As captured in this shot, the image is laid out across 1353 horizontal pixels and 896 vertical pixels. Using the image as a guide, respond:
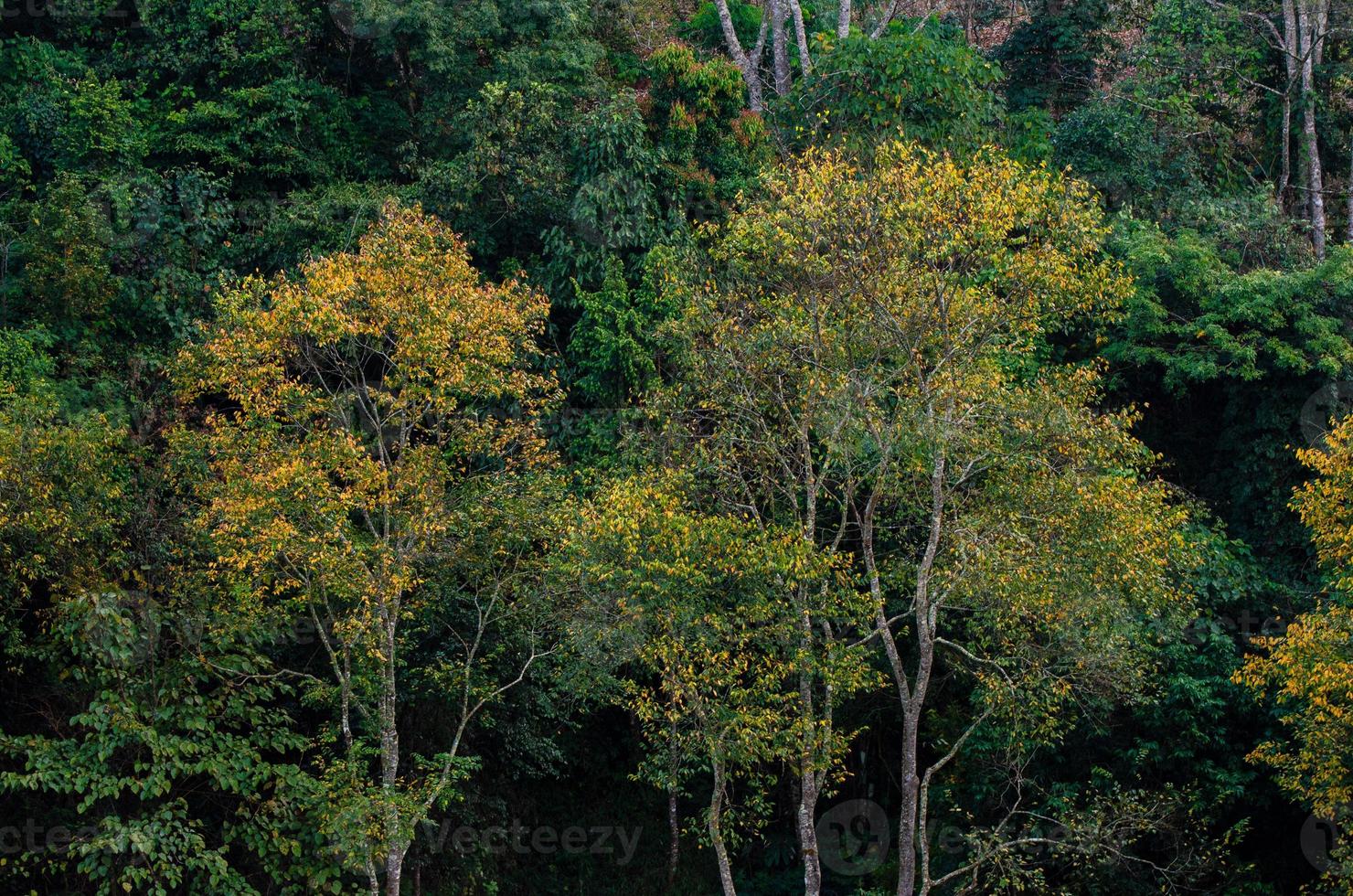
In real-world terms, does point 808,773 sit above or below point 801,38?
below

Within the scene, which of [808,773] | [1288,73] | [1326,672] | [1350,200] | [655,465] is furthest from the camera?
[1288,73]

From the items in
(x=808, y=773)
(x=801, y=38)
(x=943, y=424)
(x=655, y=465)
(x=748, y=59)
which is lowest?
Result: (x=808, y=773)

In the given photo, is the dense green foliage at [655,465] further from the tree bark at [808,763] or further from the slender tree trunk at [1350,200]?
the slender tree trunk at [1350,200]

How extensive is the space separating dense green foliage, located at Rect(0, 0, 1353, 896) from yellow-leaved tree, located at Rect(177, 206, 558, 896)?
8cm

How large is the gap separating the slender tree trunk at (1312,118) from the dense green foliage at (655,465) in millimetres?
176

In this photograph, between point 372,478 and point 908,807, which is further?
point 908,807

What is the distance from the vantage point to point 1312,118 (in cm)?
2469

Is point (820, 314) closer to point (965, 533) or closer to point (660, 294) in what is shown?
point (965, 533)

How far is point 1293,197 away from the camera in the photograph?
85.8 feet

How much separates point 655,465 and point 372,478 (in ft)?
13.3

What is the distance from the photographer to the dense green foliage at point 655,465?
15.0 metres

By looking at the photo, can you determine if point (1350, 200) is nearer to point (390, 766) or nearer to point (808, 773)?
point (808, 773)

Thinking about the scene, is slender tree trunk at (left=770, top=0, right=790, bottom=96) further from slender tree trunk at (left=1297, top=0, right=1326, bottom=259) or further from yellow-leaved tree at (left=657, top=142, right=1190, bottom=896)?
yellow-leaved tree at (left=657, top=142, right=1190, bottom=896)

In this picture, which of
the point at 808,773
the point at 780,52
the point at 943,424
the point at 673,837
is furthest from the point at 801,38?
the point at 808,773
